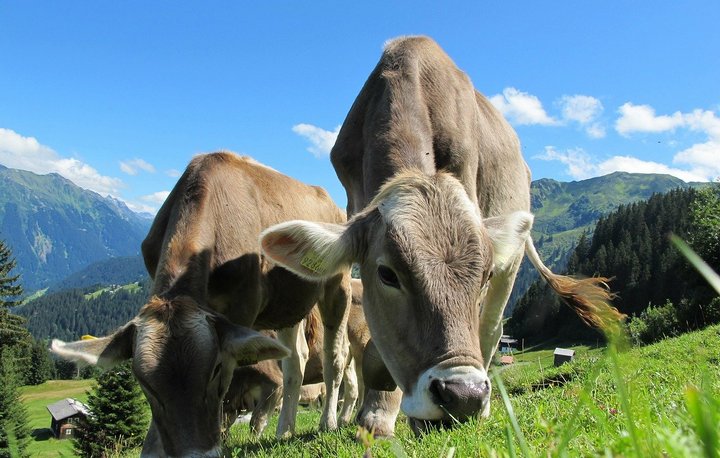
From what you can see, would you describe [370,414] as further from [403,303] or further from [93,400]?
[93,400]

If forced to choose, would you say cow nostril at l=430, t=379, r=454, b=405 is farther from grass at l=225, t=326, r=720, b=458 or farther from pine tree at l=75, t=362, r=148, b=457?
pine tree at l=75, t=362, r=148, b=457

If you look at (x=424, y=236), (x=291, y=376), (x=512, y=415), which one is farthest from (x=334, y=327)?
(x=512, y=415)

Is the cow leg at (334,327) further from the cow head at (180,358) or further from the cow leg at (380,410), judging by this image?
the cow leg at (380,410)

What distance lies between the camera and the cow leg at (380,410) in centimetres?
473

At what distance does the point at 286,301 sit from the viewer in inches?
309

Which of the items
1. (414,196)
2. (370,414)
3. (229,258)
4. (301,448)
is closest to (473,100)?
(414,196)

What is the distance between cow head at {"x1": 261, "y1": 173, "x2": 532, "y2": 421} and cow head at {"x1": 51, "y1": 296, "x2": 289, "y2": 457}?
35.6 inches

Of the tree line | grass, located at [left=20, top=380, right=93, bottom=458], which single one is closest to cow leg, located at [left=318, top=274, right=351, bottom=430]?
grass, located at [left=20, top=380, right=93, bottom=458]

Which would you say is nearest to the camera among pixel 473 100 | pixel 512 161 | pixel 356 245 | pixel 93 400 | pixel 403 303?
pixel 403 303

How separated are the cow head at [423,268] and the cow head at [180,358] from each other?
0.90 m

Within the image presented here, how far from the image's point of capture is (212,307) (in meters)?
6.18

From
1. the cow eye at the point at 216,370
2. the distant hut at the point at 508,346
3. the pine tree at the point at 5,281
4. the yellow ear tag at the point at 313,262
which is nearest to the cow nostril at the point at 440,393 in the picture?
the yellow ear tag at the point at 313,262

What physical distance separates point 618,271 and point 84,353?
109 metres

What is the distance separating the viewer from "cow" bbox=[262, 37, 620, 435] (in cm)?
376
